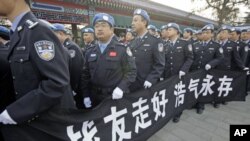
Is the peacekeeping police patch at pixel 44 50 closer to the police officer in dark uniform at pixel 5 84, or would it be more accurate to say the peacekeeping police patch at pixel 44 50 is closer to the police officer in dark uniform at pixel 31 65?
the police officer in dark uniform at pixel 31 65

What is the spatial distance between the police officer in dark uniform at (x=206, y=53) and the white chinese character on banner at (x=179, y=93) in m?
0.86

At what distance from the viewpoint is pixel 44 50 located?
115 cm

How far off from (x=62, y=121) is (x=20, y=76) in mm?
499

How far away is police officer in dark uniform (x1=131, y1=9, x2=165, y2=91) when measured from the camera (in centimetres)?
280

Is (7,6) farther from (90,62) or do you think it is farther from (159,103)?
(159,103)

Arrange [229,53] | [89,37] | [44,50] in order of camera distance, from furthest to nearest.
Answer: [89,37] < [229,53] < [44,50]

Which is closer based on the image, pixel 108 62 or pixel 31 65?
pixel 31 65

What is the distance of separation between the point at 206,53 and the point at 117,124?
299 centimetres

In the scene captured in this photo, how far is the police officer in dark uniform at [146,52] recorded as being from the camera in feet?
9.18

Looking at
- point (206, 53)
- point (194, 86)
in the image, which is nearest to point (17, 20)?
point (194, 86)

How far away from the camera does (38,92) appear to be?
1146 millimetres

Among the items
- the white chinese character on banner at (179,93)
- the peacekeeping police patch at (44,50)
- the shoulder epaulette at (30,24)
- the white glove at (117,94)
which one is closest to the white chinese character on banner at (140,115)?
the white glove at (117,94)

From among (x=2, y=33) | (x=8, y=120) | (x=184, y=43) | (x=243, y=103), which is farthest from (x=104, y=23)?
(x=243, y=103)

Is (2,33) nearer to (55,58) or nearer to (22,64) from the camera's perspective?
(22,64)
